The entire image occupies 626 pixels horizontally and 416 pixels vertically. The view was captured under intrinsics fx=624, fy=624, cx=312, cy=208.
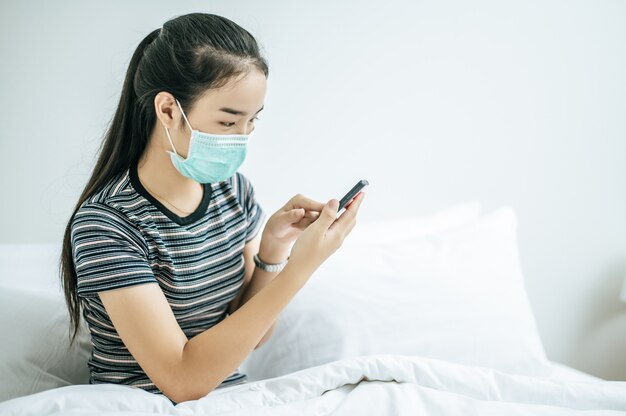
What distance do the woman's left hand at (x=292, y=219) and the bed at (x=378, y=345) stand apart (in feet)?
0.56

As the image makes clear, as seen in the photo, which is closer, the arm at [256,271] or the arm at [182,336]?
the arm at [182,336]

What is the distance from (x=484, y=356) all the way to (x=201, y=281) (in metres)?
0.58

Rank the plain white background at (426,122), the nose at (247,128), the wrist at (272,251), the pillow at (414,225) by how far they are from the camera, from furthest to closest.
→ 1. the pillow at (414,225)
2. the plain white background at (426,122)
3. the wrist at (272,251)
4. the nose at (247,128)

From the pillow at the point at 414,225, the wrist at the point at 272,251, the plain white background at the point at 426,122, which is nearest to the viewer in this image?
the wrist at the point at 272,251

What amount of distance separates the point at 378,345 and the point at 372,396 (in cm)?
26

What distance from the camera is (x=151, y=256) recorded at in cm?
103

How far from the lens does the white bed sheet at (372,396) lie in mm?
929

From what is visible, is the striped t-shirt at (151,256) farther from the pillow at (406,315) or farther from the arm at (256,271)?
the pillow at (406,315)

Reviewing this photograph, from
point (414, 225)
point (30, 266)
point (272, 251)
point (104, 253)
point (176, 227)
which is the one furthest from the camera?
point (414, 225)

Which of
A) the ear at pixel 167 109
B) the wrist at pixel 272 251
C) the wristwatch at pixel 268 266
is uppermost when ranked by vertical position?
the ear at pixel 167 109

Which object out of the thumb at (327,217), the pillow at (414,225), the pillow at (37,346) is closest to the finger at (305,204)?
the thumb at (327,217)

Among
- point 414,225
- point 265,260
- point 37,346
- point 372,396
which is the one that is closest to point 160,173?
point 265,260

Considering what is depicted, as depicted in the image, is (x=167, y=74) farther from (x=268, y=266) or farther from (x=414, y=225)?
(x=414, y=225)

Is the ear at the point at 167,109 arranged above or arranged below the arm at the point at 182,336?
above
